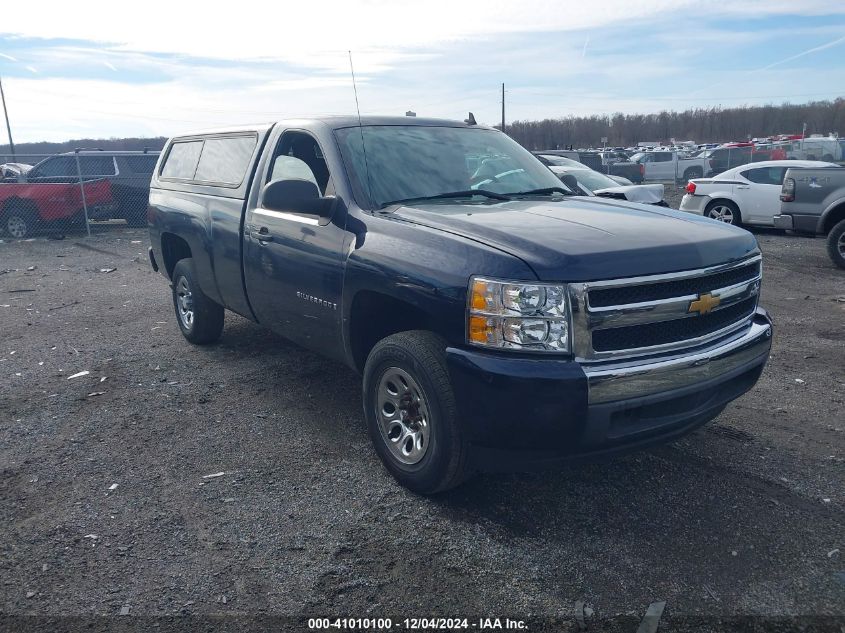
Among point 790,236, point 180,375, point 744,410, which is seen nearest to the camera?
point 744,410

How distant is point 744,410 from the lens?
4.90m

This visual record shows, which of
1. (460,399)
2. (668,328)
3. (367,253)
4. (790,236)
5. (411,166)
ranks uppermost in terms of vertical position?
(411,166)

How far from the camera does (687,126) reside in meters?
84.8

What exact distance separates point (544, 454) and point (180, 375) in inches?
148

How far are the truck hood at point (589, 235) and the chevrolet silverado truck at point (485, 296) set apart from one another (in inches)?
0.4

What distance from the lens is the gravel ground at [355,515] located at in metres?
2.95

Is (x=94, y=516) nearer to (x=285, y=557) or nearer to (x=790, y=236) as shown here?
(x=285, y=557)

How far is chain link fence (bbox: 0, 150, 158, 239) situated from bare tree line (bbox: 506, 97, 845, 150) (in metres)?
58.0

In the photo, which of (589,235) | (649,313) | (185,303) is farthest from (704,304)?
(185,303)

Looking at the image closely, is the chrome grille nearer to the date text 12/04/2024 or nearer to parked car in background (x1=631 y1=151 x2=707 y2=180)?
the date text 12/04/2024

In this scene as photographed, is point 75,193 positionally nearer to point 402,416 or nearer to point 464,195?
point 464,195

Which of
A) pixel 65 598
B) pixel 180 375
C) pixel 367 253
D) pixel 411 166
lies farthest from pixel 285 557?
pixel 180 375

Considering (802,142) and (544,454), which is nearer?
(544,454)

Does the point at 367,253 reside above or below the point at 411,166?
below
